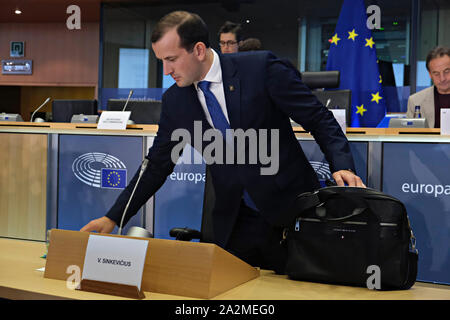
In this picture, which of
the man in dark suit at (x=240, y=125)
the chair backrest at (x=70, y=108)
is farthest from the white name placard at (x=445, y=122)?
the chair backrest at (x=70, y=108)

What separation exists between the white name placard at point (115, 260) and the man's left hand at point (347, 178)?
564mm

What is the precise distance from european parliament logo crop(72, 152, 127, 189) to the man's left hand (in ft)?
6.54

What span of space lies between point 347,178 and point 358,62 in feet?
14.5

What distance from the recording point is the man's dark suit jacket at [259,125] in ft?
4.94

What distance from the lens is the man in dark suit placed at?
1.48m

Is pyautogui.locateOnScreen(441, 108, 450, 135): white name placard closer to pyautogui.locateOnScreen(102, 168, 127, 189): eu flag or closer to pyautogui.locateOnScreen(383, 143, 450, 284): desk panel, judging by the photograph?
pyautogui.locateOnScreen(383, 143, 450, 284): desk panel

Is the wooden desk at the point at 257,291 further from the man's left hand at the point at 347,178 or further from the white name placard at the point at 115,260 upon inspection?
the man's left hand at the point at 347,178

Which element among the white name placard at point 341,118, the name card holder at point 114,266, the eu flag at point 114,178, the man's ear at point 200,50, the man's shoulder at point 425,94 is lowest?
the name card holder at point 114,266

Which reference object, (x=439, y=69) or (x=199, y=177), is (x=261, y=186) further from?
(x=439, y=69)

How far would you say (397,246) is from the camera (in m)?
1.13

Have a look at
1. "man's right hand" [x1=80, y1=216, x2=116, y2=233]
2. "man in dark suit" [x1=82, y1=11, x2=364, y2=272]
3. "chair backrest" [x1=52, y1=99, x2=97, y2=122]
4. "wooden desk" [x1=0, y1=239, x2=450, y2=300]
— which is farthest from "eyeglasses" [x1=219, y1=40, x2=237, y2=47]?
"wooden desk" [x1=0, y1=239, x2=450, y2=300]

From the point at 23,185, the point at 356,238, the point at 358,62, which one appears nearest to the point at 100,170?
the point at 23,185

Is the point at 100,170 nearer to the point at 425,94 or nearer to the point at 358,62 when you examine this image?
the point at 425,94
